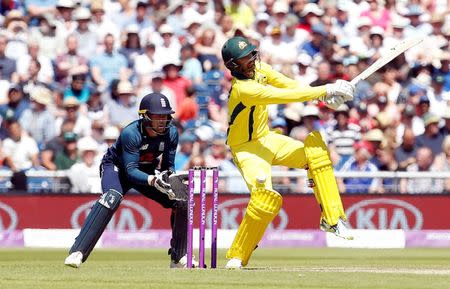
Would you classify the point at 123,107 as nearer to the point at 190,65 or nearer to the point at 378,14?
the point at 190,65

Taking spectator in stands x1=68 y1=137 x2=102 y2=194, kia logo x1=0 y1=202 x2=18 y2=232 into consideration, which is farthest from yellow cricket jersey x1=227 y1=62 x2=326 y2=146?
kia logo x1=0 y1=202 x2=18 y2=232

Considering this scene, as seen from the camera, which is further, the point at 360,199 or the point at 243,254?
the point at 360,199

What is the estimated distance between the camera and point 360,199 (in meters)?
16.3

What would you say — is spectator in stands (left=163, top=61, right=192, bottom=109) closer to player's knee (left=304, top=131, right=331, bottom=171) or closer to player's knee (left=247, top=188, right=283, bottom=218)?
player's knee (left=304, top=131, right=331, bottom=171)

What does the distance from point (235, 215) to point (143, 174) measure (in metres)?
6.20

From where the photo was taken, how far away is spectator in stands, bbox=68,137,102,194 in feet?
52.3

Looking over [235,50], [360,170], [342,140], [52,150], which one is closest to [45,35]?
[52,150]

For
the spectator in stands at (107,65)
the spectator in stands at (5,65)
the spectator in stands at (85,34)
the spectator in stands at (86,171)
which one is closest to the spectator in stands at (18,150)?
the spectator in stands at (86,171)

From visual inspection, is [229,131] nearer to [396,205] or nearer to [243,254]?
[243,254]

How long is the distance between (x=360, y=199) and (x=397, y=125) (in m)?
1.20

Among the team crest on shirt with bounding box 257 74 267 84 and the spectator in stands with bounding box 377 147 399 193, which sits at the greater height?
the spectator in stands with bounding box 377 147 399 193

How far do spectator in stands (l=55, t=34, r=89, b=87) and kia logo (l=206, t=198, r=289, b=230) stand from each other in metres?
2.60

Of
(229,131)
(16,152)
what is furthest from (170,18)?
(229,131)

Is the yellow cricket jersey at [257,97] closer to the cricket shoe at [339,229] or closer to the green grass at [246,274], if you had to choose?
the cricket shoe at [339,229]
